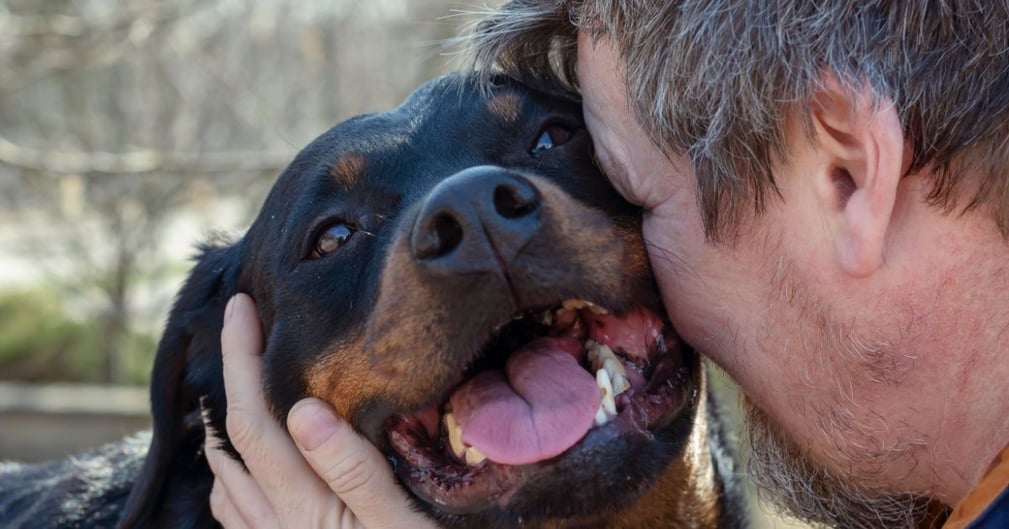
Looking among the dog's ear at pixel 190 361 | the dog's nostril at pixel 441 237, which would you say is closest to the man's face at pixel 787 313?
the dog's nostril at pixel 441 237

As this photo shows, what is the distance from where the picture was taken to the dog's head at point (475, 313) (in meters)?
2.06

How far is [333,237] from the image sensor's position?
2.50 m

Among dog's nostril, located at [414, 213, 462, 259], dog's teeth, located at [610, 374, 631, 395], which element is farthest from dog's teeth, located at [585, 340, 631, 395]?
dog's nostril, located at [414, 213, 462, 259]

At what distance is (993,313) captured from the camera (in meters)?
1.82

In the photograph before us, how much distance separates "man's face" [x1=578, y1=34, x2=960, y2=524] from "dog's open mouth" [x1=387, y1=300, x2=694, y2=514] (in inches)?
4.9

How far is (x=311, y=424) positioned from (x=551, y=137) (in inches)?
33.7

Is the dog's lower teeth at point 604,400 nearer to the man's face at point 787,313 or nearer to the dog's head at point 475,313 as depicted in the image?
the dog's head at point 475,313

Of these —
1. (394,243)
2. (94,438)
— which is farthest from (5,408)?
(394,243)

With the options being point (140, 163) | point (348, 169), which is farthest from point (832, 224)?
point (140, 163)

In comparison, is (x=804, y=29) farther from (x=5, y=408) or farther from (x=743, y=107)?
(x=5, y=408)

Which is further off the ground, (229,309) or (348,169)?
(348,169)

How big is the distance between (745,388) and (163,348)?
1.58 metres

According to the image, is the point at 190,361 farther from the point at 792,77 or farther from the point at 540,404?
the point at 792,77

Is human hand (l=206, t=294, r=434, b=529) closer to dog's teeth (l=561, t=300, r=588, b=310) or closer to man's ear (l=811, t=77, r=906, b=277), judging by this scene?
dog's teeth (l=561, t=300, r=588, b=310)
